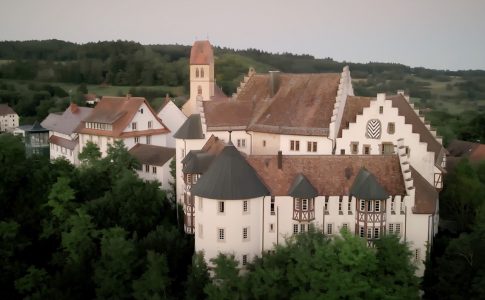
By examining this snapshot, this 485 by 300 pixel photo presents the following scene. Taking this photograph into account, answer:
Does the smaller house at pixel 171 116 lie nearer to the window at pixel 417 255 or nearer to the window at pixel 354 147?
the window at pixel 354 147

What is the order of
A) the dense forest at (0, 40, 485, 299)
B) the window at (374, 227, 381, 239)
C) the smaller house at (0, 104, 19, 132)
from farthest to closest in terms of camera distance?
1. the smaller house at (0, 104, 19, 132)
2. the window at (374, 227, 381, 239)
3. the dense forest at (0, 40, 485, 299)

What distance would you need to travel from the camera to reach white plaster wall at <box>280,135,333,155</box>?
160 ft

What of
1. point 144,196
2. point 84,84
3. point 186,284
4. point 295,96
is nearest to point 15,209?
point 144,196

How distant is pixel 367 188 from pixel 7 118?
314 feet

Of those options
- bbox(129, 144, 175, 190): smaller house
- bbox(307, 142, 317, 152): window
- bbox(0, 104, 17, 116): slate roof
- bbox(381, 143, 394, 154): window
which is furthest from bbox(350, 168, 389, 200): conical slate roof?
bbox(0, 104, 17, 116): slate roof

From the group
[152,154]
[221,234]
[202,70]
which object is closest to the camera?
[221,234]

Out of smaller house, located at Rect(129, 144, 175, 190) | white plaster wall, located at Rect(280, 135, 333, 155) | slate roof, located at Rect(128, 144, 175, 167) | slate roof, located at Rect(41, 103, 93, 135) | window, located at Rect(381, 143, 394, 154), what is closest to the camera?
window, located at Rect(381, 143, 394, 154)

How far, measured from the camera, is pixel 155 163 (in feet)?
192

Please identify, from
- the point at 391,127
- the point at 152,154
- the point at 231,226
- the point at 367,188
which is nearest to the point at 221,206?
the point at 231,226

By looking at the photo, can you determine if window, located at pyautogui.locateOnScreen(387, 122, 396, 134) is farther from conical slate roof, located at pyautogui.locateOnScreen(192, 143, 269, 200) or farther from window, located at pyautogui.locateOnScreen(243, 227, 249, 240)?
window, located at pyautogui.locateOnScreen(243, 227, 249, 240)

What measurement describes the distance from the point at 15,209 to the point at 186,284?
24.0 meters

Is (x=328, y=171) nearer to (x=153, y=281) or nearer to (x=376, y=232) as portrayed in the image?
(x=376, y=232)

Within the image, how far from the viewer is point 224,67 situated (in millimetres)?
142000

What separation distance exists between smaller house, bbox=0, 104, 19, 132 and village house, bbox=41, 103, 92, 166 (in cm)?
3416
